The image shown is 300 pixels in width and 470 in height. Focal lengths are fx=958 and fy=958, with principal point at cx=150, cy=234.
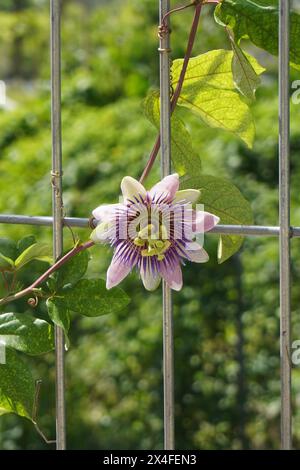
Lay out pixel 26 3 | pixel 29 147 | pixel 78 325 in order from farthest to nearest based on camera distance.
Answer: pixel 26 3 → pixel 29 147 → pixel 78 325

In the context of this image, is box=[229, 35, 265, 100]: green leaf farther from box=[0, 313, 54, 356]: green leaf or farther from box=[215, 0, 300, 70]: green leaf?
box=[0, 313, 54, 356]: green leaf

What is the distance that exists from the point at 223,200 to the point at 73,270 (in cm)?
18

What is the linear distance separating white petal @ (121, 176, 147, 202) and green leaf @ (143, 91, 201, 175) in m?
0.13

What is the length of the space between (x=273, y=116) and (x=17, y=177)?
943 mm

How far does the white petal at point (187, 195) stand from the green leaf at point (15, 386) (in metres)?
0.26

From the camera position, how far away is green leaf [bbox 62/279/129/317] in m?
1.04

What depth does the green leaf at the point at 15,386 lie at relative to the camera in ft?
3.48

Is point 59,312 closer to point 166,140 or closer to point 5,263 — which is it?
point 5,263

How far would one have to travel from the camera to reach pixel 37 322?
106 centimetres

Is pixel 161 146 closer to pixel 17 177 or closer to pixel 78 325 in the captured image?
pixel 78 325

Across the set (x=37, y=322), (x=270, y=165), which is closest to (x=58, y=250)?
(x=37, y=322)

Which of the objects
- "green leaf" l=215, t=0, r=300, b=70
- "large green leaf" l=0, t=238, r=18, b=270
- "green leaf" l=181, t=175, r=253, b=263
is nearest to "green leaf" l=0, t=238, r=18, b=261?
"large green leaf" l=0, t=238, r=18, b=270

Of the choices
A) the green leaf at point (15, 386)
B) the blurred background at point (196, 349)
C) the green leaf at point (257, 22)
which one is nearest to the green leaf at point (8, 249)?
the green leaf at point (15, 386)

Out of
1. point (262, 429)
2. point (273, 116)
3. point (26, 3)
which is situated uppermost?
point (26, 3)
